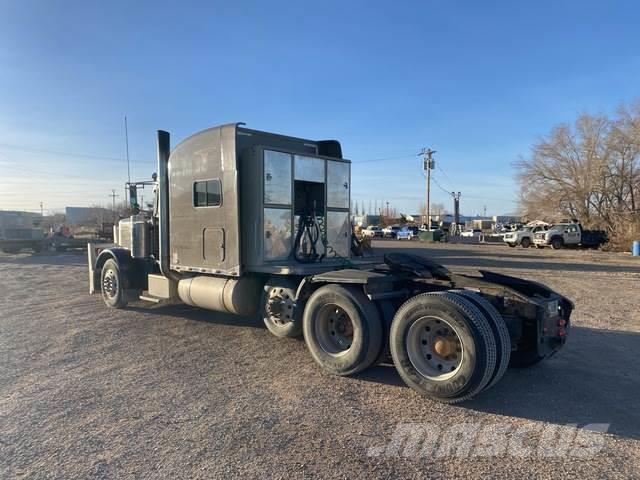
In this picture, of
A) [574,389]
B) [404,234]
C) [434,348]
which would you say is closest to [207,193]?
[434,348]

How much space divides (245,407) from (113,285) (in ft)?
20.8

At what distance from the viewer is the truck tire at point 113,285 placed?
9.50m

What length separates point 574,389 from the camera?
498 centimetres

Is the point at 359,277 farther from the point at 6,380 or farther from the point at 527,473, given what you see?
the point at 6,380

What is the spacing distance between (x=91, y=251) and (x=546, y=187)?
45254 millimetres

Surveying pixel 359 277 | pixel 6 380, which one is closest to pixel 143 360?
pixel 6 380

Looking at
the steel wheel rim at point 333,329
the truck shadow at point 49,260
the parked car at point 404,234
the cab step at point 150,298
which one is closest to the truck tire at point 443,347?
the steel wheel rim at point 333,329

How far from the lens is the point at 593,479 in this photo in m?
3.22

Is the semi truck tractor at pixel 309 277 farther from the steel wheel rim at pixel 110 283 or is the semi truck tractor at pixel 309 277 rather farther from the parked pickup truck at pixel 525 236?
the parked pickup truck at pixel 525 236

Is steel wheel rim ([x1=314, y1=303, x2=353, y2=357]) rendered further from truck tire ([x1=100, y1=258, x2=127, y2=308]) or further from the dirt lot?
truck tire ([x1=100, y1=258, x2=127, y2=308])

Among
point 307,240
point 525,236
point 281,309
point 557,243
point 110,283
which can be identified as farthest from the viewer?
point 525,236

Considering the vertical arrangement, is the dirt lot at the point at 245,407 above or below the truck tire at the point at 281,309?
below

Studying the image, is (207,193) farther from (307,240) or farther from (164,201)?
(307,240)

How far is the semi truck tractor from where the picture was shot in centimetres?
470
